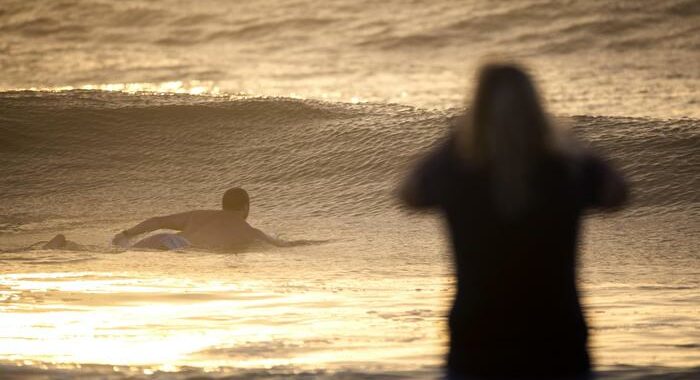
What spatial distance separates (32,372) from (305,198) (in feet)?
37.7

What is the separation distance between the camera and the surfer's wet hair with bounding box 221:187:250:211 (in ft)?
35.3

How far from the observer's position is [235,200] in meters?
10.7

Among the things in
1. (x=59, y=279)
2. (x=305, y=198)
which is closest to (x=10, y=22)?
(x=305, y=198)

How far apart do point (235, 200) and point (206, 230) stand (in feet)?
1.10

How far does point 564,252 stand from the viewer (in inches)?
147

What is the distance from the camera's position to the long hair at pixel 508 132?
11.9 feet

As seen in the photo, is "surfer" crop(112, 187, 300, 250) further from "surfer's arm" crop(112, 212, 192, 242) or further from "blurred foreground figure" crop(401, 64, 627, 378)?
"blurred foreground figure" crop(401, 64, 627, 378)

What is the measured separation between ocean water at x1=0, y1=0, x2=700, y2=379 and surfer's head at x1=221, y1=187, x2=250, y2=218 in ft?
1.78

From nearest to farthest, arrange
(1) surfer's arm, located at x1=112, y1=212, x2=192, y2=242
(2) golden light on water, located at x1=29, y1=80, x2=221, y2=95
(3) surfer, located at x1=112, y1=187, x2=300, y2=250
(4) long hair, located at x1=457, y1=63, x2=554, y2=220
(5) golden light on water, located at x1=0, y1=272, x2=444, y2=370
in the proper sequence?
(4) long hair, located at x1=457, y1=63, x2=554, y2=220 → (5) golden light on water, located at x1=0, y1=272, x2=444, y2=370 → (3) surfer, located at x1=112, y1=187, x2=300, y2=250 → (1) surfer's arm, located at x1=112, y1=212, x2=192, y2=242 → (2) golden light on water, located at x1=29, y1=80, x2=221, y2=95

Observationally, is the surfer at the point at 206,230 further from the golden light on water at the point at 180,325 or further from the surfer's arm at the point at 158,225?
the golden light on water at the point at 180,325

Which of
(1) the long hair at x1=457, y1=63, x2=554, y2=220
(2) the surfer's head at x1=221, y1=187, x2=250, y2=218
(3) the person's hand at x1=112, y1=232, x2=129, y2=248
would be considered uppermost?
(1) the long hair at x1=457, y1=63, x2=554, y2=220

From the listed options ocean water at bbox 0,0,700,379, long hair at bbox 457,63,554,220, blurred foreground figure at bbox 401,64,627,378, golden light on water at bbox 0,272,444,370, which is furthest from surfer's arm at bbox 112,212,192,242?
long hair at bbox 457,63,554,220

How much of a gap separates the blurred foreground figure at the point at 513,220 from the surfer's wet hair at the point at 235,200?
→ 700 centimetres

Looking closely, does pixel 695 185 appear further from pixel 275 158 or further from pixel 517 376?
pixel 517 376
